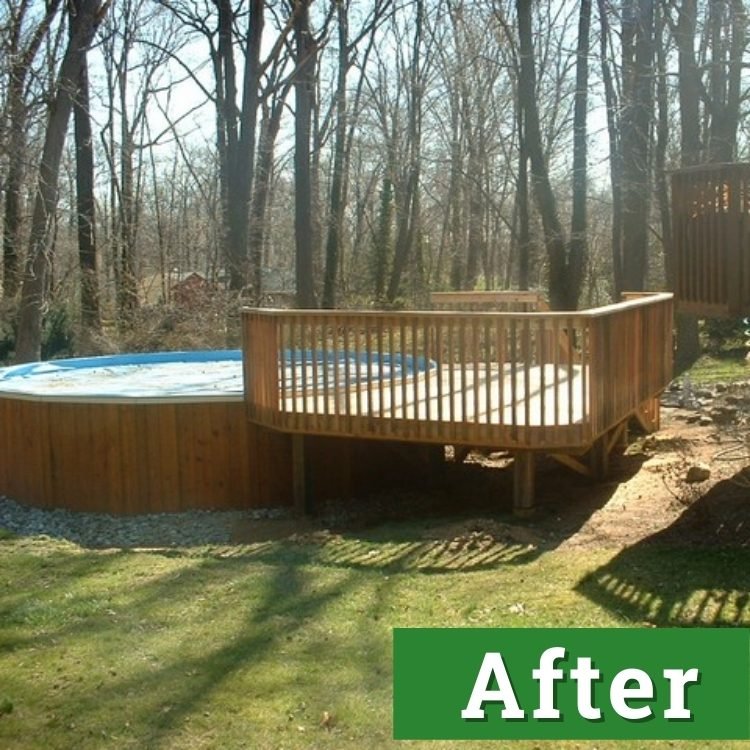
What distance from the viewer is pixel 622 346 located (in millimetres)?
7258

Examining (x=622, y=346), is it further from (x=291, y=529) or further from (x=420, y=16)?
(x=420, y=16)

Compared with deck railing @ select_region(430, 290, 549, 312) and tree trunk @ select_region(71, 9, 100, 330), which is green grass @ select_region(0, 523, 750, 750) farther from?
tree trunk @ select_region(71, 9, 100, 330)

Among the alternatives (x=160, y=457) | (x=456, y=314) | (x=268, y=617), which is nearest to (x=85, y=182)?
(x=160, y=457)

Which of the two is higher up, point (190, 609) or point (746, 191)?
point (746, 191)

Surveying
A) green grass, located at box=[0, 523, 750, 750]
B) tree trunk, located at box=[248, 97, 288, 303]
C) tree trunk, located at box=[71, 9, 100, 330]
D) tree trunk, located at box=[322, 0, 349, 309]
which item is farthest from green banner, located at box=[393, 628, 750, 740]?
tree trunk, located at box=[322, 0, 349, 309]

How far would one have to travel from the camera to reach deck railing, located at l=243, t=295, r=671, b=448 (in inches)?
258

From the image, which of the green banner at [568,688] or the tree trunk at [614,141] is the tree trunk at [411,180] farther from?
the green banner at [568,688]

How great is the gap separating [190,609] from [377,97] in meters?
21.8

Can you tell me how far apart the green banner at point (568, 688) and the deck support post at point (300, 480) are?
402 centimetres

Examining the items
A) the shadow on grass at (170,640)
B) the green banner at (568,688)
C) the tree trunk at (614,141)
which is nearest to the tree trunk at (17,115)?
the shadow on grass at (170,640)

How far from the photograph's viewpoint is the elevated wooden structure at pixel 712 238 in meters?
7.12

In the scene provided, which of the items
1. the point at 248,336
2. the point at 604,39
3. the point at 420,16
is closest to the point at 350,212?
the point at 420,16

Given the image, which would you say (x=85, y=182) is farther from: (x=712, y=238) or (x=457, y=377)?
(x=712, y=238)

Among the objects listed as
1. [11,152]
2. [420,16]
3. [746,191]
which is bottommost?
[746,191]
